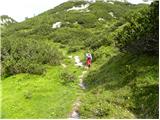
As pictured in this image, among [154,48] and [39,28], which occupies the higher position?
[154,48]

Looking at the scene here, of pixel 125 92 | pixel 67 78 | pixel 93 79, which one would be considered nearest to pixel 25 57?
pixel 67 78

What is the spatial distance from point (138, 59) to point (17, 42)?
18413 mm

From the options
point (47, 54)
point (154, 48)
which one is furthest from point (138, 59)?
point (47, 54)

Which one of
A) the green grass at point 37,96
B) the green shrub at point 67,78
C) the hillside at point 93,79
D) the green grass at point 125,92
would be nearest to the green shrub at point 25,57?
the hillside at point 93,79

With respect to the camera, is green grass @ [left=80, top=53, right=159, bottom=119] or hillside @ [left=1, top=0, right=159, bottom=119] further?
hillside @ [left=1, top=0, right=159, bottom=119]

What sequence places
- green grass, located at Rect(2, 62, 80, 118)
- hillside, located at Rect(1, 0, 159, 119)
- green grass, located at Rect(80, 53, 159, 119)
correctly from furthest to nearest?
green grass, located at Rect(2, 62, 80, 118), hillside, located at Rect(1, 0, 159, 119), green grass, located at Rect(80, 53, 159, 119)

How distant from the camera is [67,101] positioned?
25578 millimetres

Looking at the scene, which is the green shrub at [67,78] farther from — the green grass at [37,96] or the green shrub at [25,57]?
the green shrub at [25,57]

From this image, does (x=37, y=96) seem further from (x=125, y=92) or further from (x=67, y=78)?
(x=125, y=92)

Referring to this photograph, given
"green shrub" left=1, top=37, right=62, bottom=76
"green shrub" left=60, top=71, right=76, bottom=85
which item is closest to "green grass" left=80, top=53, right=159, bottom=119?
"green shrub" left=60, top=71, right=76, bottom=85

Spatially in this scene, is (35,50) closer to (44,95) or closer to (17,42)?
(17,42)

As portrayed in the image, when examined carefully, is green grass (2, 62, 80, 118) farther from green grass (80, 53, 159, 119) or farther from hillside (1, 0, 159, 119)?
green grass (80, 53, 159, 119)

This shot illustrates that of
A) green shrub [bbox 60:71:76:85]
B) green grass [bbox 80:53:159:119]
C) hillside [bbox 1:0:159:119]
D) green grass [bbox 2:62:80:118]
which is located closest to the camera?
green grass [bbox 80:53:159:119]

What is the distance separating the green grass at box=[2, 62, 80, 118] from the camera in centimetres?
2386
